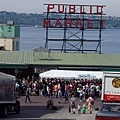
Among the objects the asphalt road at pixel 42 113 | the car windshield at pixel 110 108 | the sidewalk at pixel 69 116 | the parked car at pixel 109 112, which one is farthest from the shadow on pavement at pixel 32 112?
the parked car at pixel 109 112

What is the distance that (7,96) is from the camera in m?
35.5

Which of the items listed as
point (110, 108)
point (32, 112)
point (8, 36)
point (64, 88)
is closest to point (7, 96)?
point (32, 112)

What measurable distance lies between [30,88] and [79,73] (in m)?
4.20

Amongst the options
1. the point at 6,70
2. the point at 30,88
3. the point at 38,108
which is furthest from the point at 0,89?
the point at 6,70

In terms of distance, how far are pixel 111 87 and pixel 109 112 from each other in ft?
33.4

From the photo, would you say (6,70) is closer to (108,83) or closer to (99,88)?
(99,88)

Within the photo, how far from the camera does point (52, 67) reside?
55.7 meters

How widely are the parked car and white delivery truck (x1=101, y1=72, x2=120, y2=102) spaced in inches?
353

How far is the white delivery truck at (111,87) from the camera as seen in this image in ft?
124

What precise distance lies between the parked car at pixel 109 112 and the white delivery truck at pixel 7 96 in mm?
7517

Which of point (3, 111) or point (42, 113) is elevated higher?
point (3, 111)

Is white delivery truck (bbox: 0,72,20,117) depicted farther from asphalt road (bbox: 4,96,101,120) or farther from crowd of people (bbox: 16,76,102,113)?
crowd of people (bbox: 16,76,102,113)

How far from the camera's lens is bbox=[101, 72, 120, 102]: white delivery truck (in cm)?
3766

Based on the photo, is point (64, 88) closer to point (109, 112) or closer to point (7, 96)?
point (7, 96)
